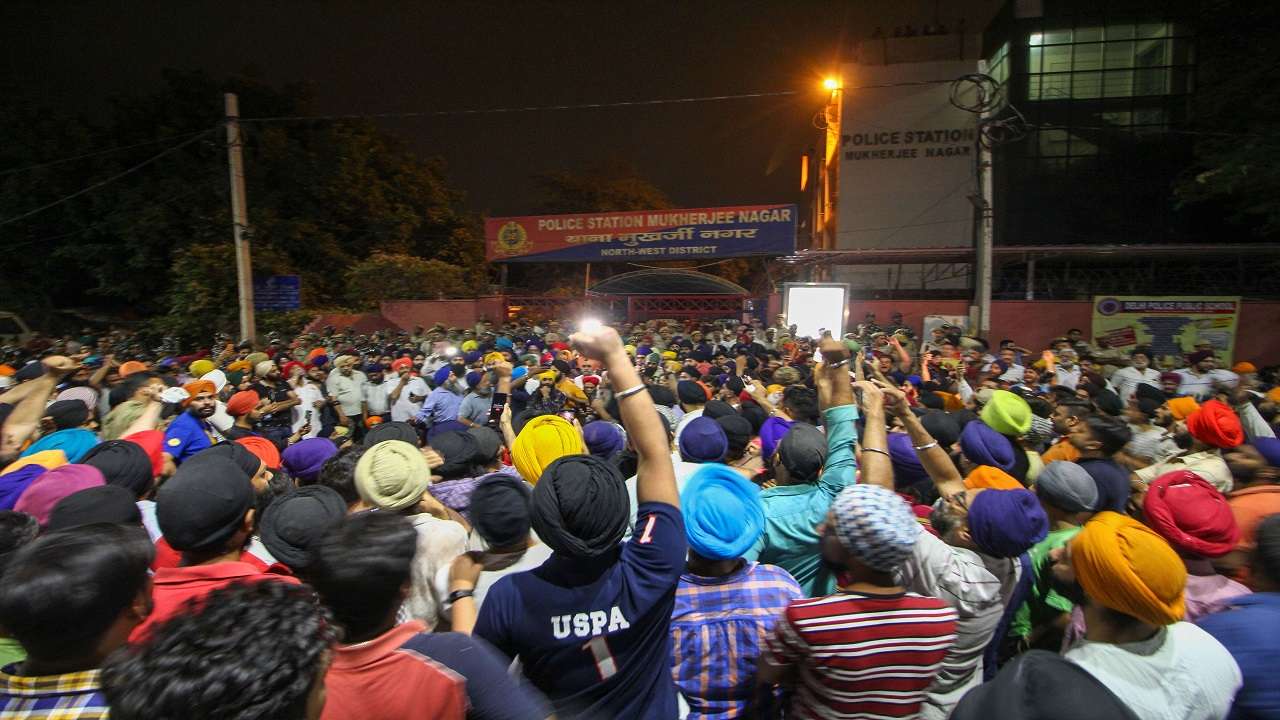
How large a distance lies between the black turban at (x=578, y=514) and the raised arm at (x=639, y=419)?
4.8 inches

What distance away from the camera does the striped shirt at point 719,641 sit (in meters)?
2.14

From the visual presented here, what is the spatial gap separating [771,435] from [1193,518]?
2451mm

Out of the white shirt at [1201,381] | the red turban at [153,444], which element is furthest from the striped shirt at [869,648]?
the white shirt at [1201,381]

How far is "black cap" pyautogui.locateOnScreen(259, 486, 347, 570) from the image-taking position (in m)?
2.41

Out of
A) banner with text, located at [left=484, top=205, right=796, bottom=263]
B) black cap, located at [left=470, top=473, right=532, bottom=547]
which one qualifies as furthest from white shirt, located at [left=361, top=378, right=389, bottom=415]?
banner with text, located at [left=484, top=205, right=796, bottom=263]

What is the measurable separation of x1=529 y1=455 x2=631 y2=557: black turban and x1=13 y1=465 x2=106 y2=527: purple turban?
212cm

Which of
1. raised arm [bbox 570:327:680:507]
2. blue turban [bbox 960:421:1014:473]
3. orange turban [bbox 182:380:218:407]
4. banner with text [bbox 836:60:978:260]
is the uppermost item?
banner with text [bbox 836:60:978:260]

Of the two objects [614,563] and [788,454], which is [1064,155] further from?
[614,563]

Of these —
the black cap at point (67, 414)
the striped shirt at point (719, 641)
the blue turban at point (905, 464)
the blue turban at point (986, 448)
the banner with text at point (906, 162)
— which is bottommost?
the striped shirt at point (719, 641)

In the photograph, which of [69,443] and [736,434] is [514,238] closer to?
[69,443]

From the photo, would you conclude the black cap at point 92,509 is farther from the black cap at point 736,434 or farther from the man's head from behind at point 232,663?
the black cap at point 736,434

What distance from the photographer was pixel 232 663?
1083mm

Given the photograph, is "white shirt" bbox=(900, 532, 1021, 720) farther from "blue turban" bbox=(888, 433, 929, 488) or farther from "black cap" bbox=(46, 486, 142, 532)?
"black cap" bbox=(46, 486, 142, 532)

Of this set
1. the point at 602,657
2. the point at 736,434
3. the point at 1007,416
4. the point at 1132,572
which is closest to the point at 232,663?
the point at 602,657
